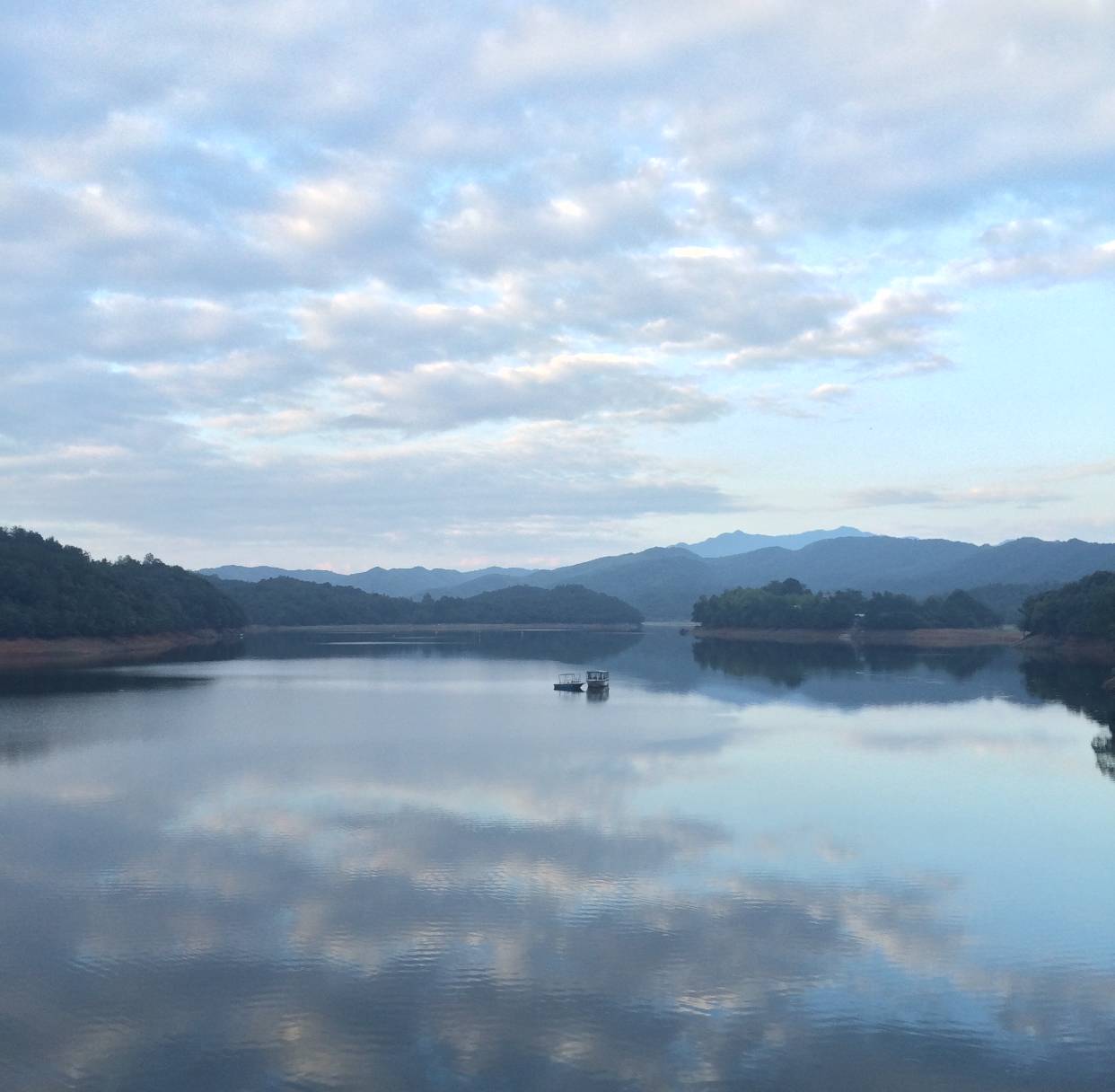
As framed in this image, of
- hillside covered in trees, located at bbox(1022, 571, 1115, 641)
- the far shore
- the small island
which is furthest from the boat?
the small island

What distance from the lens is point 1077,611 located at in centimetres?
5869

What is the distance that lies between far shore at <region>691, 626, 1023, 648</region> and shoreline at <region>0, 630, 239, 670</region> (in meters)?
48.3

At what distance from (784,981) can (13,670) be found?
43606 millimetres

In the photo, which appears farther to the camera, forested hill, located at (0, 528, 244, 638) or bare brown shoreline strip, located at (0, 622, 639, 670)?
forested hill, located at (0, 528, 244, 638)

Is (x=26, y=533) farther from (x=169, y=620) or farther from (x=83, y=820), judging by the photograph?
(x=83, y=820)

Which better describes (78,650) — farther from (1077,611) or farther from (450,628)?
(450,628)

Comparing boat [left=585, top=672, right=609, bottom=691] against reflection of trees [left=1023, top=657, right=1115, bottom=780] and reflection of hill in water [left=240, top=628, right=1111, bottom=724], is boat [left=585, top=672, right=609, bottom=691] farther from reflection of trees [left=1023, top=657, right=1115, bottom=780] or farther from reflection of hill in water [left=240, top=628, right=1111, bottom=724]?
reflection of trees [left=1023, top=657, right=1115, bottom=780]

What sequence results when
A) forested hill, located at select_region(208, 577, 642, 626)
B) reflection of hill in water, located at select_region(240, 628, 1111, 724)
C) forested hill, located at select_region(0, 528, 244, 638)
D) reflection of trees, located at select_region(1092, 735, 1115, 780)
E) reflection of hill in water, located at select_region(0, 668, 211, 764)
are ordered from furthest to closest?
1. forested hill, located at select_region(208, 577, 642, 626)
2. forested hill, located at select_region(0, 528, 244, 638)
3. reflection of hill in water, located at select_region(240, 628, 1111, 724)
4. reflection of hill in water, located at select_region(0, 668, 211, 764)
5. reflection of trees, located at select_region(1092, 735, 1115, 780)

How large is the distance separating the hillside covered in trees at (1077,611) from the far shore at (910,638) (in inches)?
512

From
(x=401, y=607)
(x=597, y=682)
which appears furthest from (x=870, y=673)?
(x=401, y=607)

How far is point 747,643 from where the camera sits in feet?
279

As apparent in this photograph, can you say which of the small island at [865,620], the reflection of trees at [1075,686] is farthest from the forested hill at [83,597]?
the reflection of trees at [1075,686]

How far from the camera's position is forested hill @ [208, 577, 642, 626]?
11669cm

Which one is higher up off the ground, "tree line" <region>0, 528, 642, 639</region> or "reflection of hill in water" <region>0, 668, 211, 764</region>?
"tree line" <region>0, 528, 642, 639</region>
